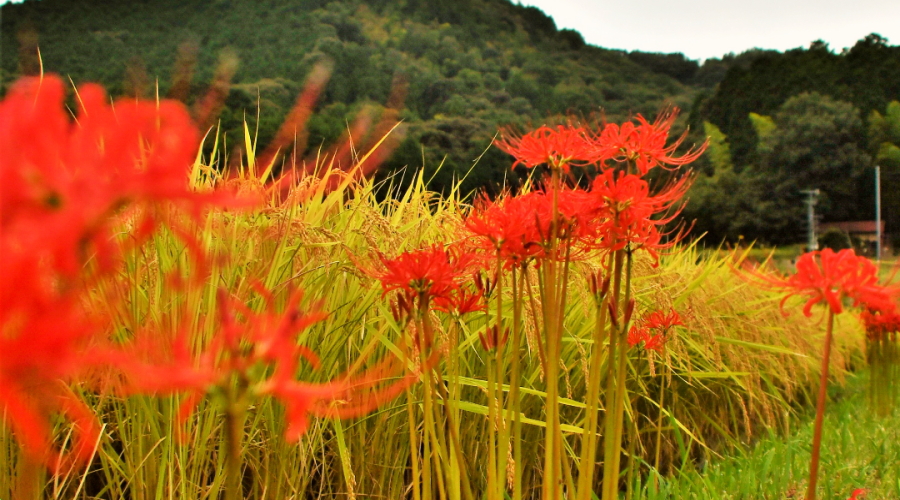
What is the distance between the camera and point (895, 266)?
676 millimetres

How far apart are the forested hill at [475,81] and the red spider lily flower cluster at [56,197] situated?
59cm

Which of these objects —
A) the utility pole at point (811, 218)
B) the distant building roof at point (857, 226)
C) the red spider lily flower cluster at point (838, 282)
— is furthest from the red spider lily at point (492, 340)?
the distant building roof at point (857, 226)

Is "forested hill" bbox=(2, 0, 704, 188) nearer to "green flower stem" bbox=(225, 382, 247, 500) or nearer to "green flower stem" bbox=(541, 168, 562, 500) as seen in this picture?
"green flower stem" bbox=(541, 168, 562, 500)

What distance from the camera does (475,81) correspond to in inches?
534

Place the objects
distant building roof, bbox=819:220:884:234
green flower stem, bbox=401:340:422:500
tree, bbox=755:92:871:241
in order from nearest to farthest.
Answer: green flower stem, bbox=401:340:422:500
distant building roof, bbox=819:220:884:234
tree, bbox=755:92:871:241

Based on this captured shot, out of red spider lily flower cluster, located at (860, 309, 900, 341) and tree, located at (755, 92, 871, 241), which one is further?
tree, located at (755, 92, 871, 241)

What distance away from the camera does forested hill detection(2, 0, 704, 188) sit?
764 centimetres

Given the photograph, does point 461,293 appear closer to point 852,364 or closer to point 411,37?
point 852,364

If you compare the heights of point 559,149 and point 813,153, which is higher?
point 559,149

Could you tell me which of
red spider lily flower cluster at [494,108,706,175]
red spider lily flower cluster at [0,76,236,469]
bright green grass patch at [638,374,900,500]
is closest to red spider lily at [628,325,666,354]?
bright green grass patch at [638,374,900,500]

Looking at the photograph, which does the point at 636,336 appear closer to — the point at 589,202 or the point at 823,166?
the point at 589,202

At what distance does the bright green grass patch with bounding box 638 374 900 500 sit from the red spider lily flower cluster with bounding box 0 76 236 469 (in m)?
1.55

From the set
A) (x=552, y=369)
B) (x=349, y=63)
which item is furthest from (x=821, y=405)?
(x=349, y=63)

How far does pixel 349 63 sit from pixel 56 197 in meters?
14.6
